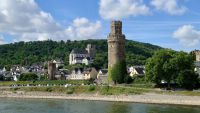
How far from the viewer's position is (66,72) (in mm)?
146500

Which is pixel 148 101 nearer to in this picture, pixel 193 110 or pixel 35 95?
pixel 193 110

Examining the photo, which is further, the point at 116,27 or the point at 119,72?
the point at 116,27

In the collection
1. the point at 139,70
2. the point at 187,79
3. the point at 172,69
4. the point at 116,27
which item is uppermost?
the point at 116,27

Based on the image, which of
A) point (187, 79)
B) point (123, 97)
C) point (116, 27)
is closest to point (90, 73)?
point (116, 27)

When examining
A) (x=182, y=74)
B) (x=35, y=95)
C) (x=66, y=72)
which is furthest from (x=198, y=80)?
(x=66, y=72)

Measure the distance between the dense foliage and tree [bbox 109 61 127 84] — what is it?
12.9 m

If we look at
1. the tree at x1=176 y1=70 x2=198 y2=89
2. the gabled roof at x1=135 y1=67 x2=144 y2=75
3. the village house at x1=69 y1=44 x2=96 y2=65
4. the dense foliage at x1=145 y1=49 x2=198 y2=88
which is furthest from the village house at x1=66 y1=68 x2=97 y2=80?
the tree at x1=176 y1=70 x2=198 y2=89

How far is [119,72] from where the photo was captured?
9050 centimetres

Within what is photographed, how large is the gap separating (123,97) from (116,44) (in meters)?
22.6

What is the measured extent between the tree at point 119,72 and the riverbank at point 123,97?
11354 millimetres

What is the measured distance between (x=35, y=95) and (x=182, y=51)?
3100cm

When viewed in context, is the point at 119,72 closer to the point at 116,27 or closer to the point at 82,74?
the point at 116,27

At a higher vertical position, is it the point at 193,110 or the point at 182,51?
the point at 182,51

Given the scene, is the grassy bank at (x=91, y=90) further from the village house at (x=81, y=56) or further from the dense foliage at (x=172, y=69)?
the village house at (x=81, y=56)
